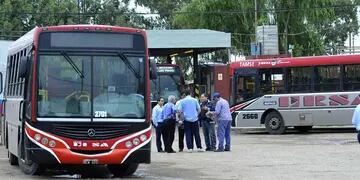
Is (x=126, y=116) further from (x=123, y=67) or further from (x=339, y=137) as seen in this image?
(x=339, y=137)

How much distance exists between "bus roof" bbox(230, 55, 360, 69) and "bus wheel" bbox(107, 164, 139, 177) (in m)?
15.5

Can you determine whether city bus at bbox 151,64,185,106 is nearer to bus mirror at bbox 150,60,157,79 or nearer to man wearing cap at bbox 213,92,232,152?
man wearing cap at bbox 213,92,232,152

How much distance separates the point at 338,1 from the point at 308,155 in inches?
1998

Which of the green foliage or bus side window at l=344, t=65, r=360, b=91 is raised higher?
the green foliage

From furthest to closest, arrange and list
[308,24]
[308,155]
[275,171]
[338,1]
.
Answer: [338,1], [308,24], [308,155], [275,171]

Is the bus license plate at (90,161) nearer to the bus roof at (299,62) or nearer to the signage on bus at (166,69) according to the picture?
the bus roof at (299,62)

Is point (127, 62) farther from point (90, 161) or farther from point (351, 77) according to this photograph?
point (351, 77)

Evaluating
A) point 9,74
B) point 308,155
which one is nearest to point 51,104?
point 9,74

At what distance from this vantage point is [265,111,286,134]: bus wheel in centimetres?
2975

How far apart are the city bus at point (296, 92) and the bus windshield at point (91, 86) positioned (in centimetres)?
1619

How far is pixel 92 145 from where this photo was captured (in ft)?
43.4

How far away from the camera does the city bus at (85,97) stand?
13.2 m

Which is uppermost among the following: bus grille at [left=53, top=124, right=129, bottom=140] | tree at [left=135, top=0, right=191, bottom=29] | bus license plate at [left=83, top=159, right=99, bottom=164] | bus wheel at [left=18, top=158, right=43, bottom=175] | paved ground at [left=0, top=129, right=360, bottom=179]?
tree at [left=135, top=0, right=191, bottom=29]

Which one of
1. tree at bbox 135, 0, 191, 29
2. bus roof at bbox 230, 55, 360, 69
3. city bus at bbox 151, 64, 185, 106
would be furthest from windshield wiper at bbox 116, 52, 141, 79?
tree at bbox 135, 0, 191, 29
